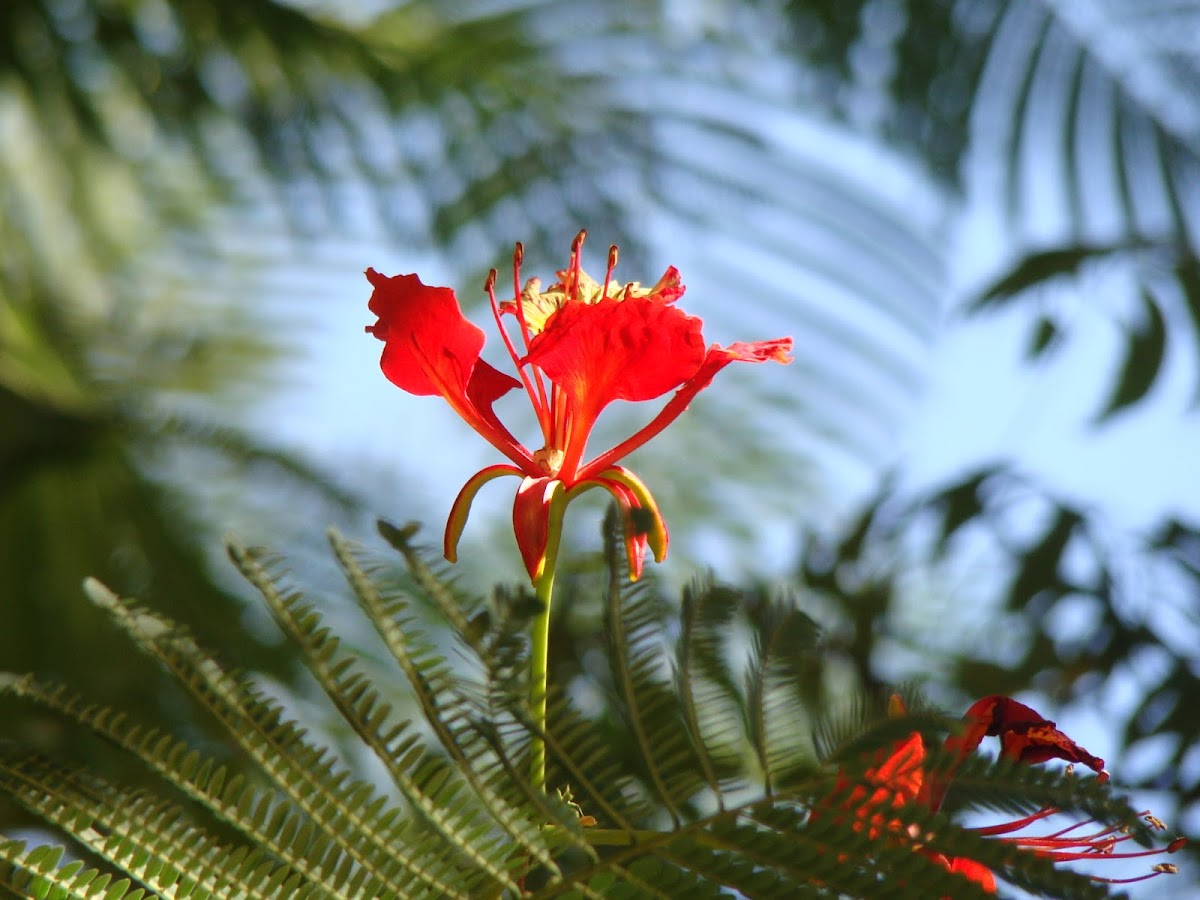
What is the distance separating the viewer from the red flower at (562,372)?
613mm

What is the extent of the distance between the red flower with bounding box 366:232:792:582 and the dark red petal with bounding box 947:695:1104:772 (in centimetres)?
15

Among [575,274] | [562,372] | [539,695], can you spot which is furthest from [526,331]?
[539,695]

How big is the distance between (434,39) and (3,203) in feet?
2.42

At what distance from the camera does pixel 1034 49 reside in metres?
2.30

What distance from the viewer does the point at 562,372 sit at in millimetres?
633

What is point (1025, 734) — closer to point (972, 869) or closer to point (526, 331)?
point (972, 869)

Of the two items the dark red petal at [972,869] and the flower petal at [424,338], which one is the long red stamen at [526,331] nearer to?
the flower petal at [424,338]

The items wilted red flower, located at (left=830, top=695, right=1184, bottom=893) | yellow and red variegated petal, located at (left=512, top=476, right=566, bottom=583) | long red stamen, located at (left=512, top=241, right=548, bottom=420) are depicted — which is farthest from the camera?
long red stamen, located at (left=512, top=241, right=548, bottom=420)

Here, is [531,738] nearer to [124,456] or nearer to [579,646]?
[579,646]

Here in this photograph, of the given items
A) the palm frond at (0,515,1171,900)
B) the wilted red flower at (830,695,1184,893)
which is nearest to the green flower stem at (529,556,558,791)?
the palm frond at (0,515,1171,900)

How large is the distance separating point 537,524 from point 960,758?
0.22 metres

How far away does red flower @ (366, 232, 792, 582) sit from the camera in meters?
0.61

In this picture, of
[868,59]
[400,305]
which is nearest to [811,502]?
[868,59]

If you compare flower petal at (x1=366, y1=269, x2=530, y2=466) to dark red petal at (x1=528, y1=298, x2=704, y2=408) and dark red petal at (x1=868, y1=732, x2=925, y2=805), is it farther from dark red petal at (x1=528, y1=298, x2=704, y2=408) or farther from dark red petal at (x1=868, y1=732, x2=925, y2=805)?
dark red petal at (x1=868, y1=732, x2=925, y2=805)
